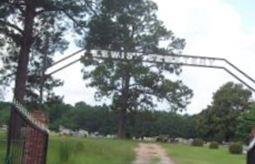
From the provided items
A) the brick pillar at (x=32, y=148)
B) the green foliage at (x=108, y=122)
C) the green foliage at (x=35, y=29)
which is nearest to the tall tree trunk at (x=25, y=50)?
the green foliage at (x=35, y=29)

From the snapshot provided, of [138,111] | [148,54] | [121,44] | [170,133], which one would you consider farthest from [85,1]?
[170,133]

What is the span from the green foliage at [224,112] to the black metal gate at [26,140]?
243 feet

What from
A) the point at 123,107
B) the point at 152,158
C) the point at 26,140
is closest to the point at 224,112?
the point at 123,107

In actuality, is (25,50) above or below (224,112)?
below

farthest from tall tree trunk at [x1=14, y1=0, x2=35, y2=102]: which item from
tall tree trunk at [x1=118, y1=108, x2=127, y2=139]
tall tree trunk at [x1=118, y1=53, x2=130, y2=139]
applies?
tall tree trunk at [x1=118, y1=108, x2=127, y2=139]

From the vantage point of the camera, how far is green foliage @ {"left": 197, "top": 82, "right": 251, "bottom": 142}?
86.1 meters

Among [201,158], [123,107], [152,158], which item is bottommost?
[152,158]

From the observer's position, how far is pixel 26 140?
11078 mm

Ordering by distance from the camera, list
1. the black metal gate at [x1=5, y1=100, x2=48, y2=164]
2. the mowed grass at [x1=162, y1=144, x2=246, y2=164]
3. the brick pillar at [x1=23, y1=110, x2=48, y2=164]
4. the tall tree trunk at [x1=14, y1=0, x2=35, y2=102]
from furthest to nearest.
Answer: the tall tree trunk at [x1=14, y1=0, x2=35, y2=102] < the mowed grass at [x1=162, y1=144, x2=246, y2=164] < the brick pillar at [x1=23, y1=110, x2=48, y2=164] < the black metal gate at [x1=5, y1=100, x2=48, y2=164]

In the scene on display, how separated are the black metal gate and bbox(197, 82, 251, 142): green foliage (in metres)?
74.2

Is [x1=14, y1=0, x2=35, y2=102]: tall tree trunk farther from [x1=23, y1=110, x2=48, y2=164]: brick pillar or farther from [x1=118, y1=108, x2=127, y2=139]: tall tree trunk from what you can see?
[x1=118, y1=108, x2=127, y2=139]: tall tree trunk

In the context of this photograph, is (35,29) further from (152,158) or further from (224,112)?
(224,112)

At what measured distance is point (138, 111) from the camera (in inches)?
2613

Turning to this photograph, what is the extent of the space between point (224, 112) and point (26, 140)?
7762 cm
